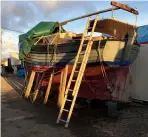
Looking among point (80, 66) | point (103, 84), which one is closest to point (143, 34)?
point (103, 84)

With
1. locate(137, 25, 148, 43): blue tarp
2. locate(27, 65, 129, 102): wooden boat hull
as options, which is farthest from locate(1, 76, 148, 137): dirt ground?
locate(137, 25, 148, 43): blue tarp

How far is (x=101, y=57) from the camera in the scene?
9406 mm

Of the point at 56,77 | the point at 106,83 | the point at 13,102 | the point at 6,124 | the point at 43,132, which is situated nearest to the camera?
the point at 43,132

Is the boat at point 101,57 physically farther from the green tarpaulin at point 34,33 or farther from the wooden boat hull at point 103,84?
the green tarpaulin at point 34,33

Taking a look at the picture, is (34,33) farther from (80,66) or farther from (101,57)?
(101,57)

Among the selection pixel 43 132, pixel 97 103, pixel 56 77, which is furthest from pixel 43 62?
pixel 43 132

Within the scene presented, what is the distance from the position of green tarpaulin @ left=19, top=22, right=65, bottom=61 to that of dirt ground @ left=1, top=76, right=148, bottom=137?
2.83 meters

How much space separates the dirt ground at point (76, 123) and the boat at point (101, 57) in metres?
0.71

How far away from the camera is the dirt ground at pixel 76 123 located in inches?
300

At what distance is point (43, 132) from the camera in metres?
7.76

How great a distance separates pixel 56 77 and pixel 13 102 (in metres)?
2.64

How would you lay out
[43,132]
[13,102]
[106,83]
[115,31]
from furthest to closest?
1. [13,102]
2. [115,31]
3. [106,83]
4. [43,132]

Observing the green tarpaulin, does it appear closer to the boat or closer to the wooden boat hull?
the boat

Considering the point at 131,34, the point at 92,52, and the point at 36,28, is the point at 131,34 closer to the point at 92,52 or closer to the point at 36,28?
the point at 92,52
